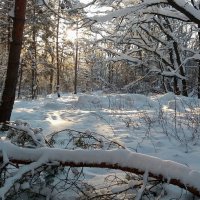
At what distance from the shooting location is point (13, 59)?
7418mm

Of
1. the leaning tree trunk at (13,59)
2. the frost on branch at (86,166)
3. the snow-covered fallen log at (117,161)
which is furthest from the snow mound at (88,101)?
the snow-covered fallen log at (117,161)

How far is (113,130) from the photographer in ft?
23.9

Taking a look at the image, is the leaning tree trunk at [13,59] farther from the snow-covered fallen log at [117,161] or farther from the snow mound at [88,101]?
the snow mound at [88,101]

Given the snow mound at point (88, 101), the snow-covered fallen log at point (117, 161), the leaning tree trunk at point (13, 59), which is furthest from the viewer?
the snow mound at point (88, 101)

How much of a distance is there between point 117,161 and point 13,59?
4.71 meters

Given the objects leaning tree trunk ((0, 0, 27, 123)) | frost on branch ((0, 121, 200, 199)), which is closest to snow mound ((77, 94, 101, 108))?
leaning tree trunk ((0, 0, 27, 123))

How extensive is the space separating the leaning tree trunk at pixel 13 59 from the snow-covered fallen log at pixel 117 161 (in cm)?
407

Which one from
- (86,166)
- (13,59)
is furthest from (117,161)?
(13,59)

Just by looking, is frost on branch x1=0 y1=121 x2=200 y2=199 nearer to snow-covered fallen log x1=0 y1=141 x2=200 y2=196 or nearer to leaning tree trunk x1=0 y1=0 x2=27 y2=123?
snow-covered fallen log x1=0 y1=141 x2=200 y2=196

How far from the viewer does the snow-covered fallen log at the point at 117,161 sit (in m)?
3.13

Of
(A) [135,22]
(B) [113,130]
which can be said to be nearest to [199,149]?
(B) [113,130]

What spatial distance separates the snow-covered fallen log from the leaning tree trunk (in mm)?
4067

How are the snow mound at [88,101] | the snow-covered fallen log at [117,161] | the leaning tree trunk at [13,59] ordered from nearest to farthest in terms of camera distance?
1. the snow-covered fallen log at [117,161]
2. the leaning tree trunk at [13,59]
3. the snow mound at [88,101]

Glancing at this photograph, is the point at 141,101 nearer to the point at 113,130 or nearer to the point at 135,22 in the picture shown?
the point at 135,22
